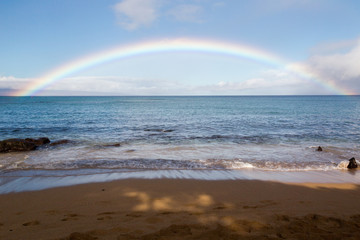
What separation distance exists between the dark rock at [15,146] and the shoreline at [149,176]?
18.3 ft

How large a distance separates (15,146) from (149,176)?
10.9 m

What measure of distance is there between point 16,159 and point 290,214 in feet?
43.8

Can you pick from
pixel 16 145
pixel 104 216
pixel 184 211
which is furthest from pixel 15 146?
pixel 184 211

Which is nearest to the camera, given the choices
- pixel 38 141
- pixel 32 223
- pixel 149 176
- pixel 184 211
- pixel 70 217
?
pixel 32 223

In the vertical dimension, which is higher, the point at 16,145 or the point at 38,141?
the point at 16,145

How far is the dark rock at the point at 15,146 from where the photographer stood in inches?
533

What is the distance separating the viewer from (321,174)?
927 centimetres

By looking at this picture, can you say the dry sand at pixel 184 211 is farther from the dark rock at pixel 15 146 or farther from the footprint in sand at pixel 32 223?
the dark rock at pixel 15 146

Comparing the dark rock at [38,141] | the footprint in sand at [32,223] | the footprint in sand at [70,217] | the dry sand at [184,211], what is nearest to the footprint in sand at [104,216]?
the dry sand at [184,211]

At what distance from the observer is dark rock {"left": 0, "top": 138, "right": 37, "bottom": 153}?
13.5m

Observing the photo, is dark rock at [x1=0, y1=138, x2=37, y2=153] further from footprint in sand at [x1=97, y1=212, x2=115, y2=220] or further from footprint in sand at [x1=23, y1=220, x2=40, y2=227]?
footprint in sand at [x1=97, y1=212, x2=115, y2=220]

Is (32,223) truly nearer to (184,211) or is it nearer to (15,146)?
(184,211)

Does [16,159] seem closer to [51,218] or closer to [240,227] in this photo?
[51,218]

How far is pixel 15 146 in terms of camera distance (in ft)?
45.4
